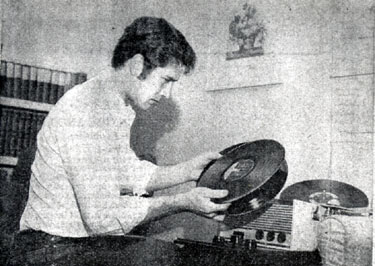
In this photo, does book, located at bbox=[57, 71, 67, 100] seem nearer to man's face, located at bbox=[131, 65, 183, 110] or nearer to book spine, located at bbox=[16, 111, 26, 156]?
book spine, located at bbox=[16, 111, 26, 156]

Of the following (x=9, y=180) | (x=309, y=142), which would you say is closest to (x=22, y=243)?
(x=9, y=180)

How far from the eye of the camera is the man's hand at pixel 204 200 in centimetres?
129

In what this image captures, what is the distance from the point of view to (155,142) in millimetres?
1780

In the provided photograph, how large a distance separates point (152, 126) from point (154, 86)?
11.2 inches

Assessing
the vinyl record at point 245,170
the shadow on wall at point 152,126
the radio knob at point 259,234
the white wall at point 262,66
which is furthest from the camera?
the shadow on wall at point 152,126

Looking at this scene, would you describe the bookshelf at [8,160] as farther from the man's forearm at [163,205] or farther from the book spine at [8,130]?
the man's forearm at [163,205]

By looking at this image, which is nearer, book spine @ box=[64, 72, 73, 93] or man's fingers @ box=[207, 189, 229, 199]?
man's fingers @ box=[207, 189, 229, 199]

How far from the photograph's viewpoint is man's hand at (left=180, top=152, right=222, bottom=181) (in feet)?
5.23

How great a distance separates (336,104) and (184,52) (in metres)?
0.53

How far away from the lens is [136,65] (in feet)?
5.15

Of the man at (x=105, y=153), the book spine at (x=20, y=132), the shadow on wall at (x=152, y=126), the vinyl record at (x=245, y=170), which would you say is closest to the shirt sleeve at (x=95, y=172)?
the man at (x=105, y=153)

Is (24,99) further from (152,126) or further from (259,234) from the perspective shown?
(259,234)

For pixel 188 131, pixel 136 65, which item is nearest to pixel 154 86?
pixel 136 65

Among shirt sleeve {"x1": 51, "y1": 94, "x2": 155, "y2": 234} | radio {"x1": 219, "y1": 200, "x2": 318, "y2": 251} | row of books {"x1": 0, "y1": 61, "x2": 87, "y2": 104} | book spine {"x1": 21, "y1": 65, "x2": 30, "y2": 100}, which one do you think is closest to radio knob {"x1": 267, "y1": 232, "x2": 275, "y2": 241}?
radio {"x1": 219, "y1": 200, "x2": 318, "y2": 251}
